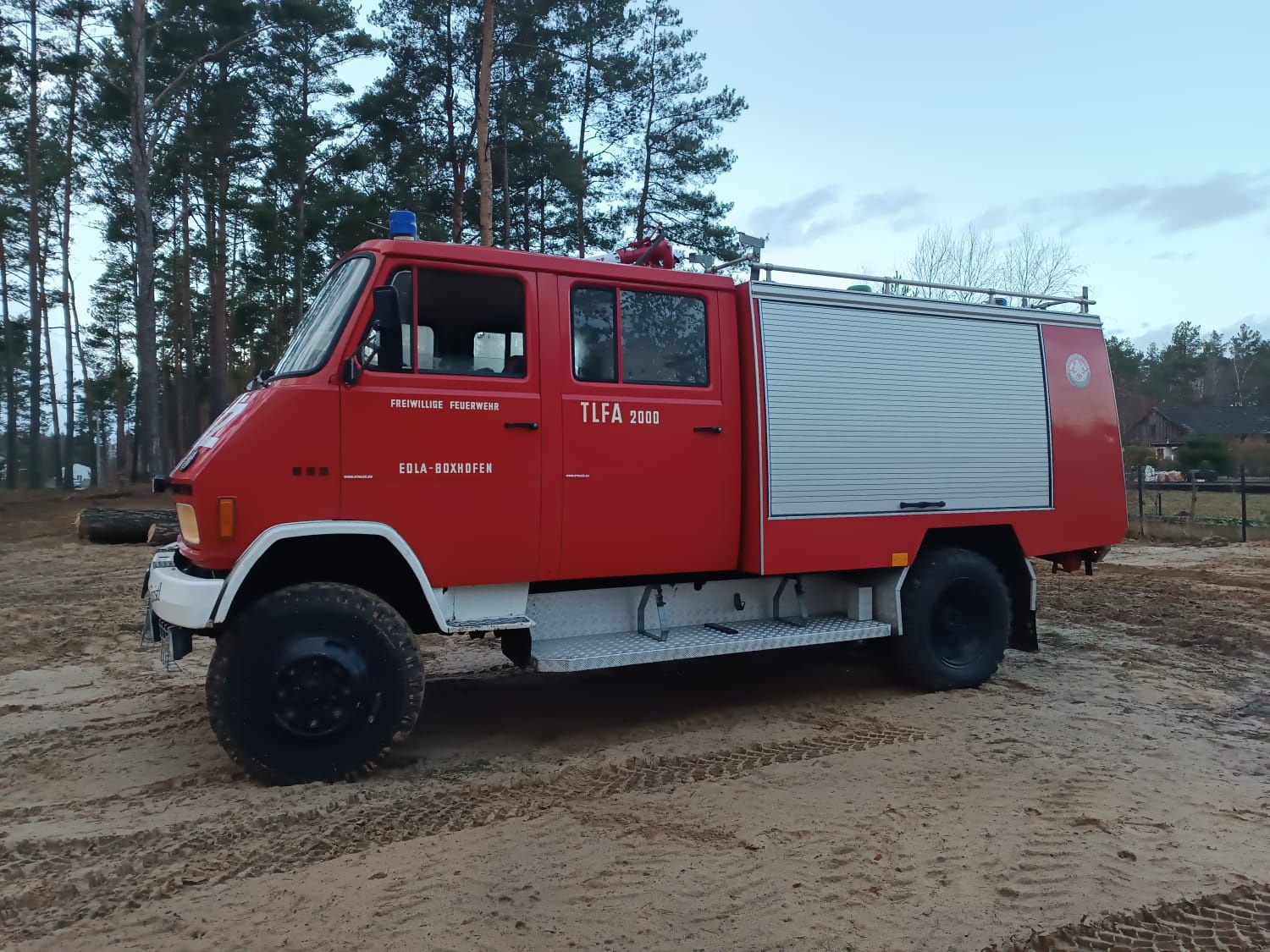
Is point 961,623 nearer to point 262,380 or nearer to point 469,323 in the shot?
Answer: point 469,323

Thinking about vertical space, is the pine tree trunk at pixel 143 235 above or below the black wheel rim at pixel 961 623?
above

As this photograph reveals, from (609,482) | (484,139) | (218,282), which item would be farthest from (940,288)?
(218,282)

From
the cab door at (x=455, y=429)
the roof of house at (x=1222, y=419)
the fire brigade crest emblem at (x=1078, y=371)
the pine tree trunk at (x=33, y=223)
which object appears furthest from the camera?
the roof of house at (x=1222, y=419)

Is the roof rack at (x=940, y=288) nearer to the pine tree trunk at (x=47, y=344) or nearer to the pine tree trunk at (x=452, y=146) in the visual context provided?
the pine tree trunk at (x=452, y=146)

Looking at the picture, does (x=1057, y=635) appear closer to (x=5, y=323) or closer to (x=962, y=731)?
(x=962, y=731)

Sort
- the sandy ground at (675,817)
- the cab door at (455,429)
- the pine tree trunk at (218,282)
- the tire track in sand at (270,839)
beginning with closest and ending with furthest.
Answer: the sandy ground at (675,817)
the tire track in sand at (270,839)
the cab door at (455,429)
the pine tree trunk at (218,282)

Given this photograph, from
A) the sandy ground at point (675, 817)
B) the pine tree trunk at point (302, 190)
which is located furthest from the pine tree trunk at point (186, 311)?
the sandy ground at point (675, 817)

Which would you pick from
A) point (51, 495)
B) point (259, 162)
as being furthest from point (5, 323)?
point (259, 162)

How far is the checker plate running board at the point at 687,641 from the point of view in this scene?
516 centimetres

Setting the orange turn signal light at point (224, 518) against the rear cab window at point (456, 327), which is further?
the rear cab window at point (456, 327)

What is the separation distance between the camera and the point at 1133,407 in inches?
2655

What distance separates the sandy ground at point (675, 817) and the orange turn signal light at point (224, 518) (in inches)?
52.9

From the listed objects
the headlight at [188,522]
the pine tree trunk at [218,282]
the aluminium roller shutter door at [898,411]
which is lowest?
the headlight at [188,522]

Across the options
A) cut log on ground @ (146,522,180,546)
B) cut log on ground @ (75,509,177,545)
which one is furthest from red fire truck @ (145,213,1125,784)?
cut log on ground @ (75,509,177,545)
